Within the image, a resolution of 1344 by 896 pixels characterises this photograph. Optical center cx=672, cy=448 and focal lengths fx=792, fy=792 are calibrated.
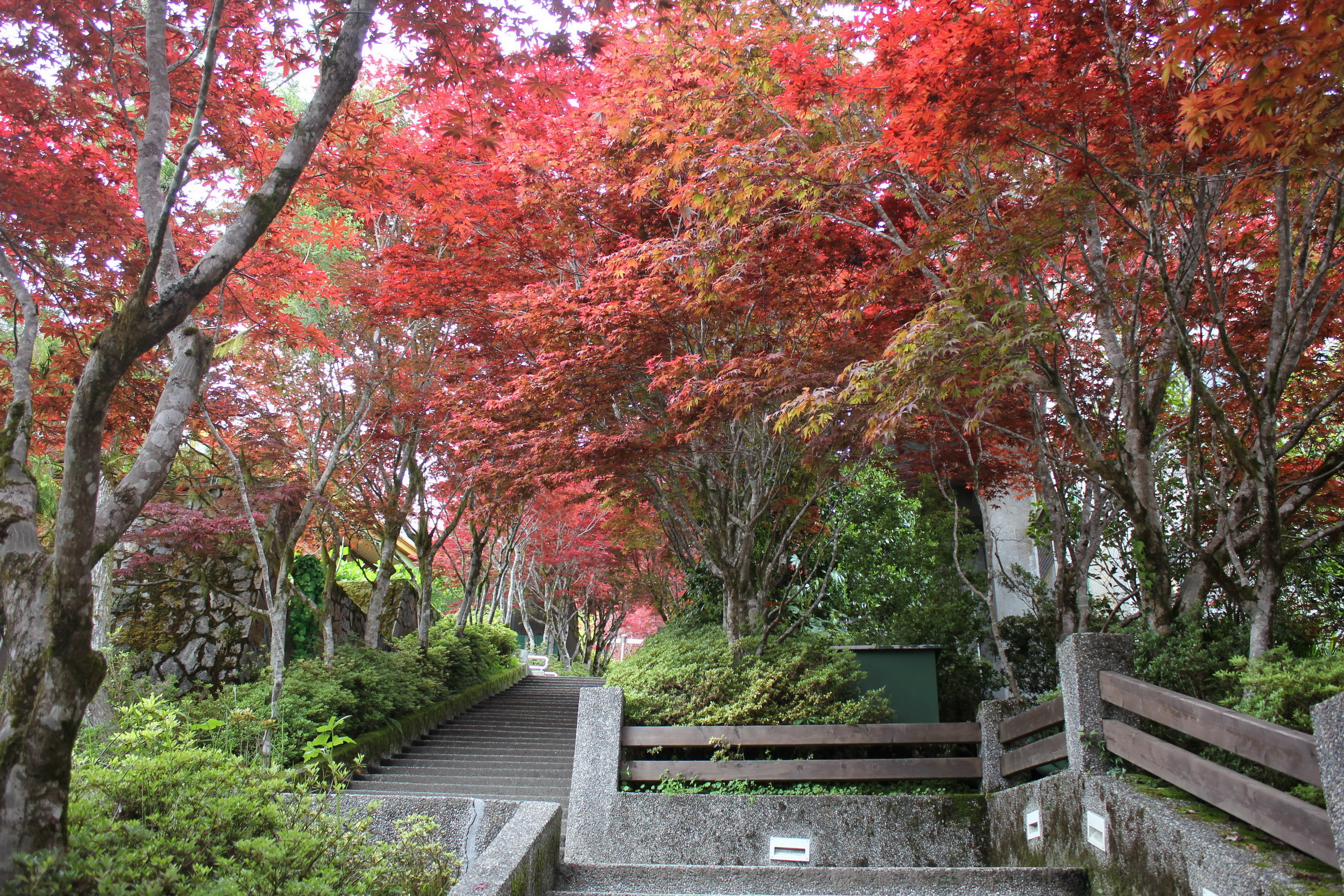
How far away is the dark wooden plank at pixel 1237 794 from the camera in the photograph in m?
3.05

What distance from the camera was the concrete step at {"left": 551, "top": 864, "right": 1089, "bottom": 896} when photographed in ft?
15.4

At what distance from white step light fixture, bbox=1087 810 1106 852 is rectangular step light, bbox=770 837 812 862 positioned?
262 centimetres

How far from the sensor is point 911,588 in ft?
32.7

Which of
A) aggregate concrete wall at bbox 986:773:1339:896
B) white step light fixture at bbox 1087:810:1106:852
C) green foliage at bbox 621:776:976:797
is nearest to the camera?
aggregate concrete wall at bbox 986:773:1339:896

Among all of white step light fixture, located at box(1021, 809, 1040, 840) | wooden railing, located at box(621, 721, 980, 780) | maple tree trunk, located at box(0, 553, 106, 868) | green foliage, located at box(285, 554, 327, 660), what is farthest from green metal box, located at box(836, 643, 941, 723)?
green foliage, located at box(285, 554, 327, 660)

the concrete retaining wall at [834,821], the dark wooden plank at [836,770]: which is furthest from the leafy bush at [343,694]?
the dark wooden plank at [836,770]

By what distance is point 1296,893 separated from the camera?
300 cm

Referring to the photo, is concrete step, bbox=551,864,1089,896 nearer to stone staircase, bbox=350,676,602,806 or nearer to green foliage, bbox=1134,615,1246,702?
green foliage, bbox=1134,615,1246,702

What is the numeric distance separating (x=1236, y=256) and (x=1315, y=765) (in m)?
4.95

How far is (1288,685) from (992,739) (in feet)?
12.0

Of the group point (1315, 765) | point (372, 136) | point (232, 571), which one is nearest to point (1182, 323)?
point (1315, 765)

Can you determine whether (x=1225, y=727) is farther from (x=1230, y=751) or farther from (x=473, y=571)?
(x=473, y=571)

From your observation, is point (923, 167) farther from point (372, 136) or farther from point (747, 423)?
point (372, 136)

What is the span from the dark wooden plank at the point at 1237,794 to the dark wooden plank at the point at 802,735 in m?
2.60
